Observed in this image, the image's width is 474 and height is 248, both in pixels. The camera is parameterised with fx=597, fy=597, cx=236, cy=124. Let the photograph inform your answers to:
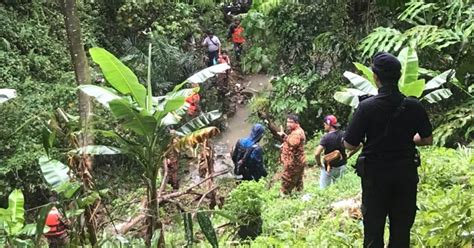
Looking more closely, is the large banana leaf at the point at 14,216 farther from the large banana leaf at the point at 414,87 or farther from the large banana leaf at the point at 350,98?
the large banana leaf at the point at 414,87

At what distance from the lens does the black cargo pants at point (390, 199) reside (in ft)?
11.4

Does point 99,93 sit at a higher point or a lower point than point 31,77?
higher

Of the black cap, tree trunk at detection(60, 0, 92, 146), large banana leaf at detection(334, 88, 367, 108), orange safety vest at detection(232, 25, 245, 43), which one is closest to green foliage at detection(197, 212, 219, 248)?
the black cap

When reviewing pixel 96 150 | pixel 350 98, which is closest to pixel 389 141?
pixel 350 98

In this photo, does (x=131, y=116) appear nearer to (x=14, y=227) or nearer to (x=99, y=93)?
(x=99, y=93)

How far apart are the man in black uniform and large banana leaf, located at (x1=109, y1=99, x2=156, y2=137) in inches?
51.2

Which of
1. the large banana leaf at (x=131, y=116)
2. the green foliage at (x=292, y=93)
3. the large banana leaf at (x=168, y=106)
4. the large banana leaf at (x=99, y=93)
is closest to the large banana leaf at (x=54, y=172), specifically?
the large banana leaf at (x=131, y=116)

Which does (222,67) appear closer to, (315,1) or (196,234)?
(196,234)

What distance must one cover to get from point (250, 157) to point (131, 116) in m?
3.28

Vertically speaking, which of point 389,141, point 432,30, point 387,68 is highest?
point 387,68

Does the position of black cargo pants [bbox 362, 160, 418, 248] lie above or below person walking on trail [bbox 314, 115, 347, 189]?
above

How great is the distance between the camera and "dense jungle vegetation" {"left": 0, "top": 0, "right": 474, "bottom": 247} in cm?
400

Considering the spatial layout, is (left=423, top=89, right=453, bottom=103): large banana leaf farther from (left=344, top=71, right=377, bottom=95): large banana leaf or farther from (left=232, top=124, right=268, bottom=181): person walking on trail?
(left=232, top=124, right=268, bottom=181): person walking on trail

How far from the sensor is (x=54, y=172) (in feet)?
12.3
